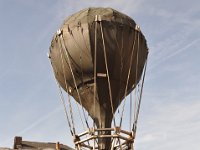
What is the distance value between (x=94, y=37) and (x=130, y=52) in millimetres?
2142

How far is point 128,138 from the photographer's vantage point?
53.2 feet

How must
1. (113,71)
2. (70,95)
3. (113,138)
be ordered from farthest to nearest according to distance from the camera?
(70,95) < (113,71) < (113,138)

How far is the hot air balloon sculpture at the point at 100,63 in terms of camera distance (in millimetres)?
16609

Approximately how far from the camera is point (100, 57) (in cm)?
1677

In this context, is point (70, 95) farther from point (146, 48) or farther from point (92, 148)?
point (146, 48)

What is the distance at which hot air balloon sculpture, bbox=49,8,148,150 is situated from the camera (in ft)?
54.5

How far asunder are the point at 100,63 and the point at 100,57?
31 cm

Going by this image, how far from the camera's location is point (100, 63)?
16.8m

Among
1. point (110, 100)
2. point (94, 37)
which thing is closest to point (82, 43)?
point (94, 37)

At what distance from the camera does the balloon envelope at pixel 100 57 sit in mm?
16812

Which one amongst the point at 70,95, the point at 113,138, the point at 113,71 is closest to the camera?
the point at 113,138

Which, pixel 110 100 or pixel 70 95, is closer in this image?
pixel 110 100

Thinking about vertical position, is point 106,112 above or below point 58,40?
below

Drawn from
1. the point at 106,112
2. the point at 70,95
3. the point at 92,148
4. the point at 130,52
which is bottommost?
the point at 92,148
